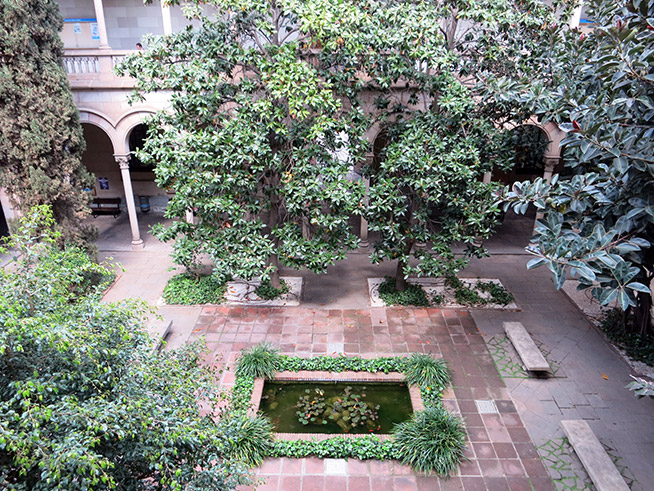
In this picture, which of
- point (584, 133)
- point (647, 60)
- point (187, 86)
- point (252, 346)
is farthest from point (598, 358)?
point (187, 86)

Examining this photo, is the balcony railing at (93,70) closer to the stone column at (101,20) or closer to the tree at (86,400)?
the stone column at (101,20)

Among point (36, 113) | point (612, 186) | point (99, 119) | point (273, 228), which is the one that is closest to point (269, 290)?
point (273, 228)

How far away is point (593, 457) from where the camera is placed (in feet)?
23.2

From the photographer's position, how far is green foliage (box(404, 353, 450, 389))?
8766mm

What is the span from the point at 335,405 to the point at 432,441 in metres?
1.84

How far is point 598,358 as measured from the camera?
967 centimetres

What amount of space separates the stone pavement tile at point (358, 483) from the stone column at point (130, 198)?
970 cm

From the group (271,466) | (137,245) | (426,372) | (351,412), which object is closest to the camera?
(271,466)

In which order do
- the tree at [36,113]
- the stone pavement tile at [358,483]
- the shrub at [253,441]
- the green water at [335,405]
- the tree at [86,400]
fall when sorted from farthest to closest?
1. the tree at [36,113]
2. the green water at [335,405]
3. the shrub at [253,441]
4. the stone pavement tile at [358,483]
5. the tree at [86,400]

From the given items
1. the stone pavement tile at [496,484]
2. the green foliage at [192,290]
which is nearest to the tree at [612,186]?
the stone pavement tile at [496,484]

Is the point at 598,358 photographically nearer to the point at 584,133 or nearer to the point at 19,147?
the point at 584,133

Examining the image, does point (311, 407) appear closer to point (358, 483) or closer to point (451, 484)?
point (358, 483)

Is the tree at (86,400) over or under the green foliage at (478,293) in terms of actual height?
over

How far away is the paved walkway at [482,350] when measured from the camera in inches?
285
